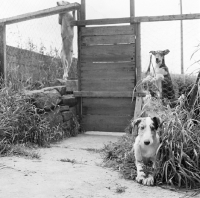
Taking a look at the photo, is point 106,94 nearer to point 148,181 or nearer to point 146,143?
point 146,143

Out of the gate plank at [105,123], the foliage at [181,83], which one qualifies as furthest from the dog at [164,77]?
the gate plank at [105,123]

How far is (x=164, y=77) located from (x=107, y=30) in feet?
6.42

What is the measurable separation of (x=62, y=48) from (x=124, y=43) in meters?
1.67

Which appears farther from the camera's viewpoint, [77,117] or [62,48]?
[62,48]

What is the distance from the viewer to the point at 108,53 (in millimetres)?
7098

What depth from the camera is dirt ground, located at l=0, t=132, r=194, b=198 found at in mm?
3136

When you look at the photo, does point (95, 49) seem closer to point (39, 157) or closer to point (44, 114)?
point (44, 114)

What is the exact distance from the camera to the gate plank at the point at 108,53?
695 cm

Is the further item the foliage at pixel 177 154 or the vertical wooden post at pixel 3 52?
the vertical wooden post at pixel 3 52

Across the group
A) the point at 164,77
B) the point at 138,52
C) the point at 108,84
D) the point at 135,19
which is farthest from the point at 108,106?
the point at 135,19

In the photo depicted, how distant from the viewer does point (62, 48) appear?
25.9ft

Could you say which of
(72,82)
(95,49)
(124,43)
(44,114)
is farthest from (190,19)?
(44,114)

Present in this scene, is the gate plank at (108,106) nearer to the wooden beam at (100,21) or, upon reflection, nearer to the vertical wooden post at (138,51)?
the vertical wooden post at (138,51)

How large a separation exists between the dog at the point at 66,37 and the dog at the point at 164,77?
2421 mm
